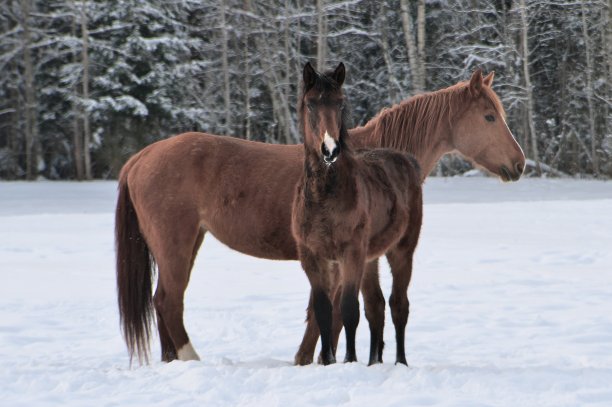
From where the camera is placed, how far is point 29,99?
25.5 metres

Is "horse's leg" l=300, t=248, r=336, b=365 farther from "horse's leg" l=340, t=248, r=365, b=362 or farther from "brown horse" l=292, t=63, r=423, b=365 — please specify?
"horse's leg" l=340, t=248, r=365, b=362

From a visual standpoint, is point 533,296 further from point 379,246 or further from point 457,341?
point 379,246

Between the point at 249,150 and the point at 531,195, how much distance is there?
50.0ft

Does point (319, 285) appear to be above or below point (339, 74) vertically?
below

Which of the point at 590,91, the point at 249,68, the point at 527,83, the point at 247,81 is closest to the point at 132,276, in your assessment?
the point at 527,83

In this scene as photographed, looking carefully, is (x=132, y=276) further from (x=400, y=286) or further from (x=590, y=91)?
(x=590, y=91)

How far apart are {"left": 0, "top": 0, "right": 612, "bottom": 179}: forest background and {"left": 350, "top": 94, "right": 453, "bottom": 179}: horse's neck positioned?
16.8 meters

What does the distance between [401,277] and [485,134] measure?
1.50 meters

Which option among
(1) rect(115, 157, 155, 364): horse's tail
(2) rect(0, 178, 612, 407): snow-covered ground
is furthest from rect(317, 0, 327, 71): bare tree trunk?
(1) rect(115, 157, 155, 364): horse's tail

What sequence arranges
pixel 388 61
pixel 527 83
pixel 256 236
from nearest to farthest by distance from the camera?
pixel 256 236
pixel 527 83
pixel 388 61

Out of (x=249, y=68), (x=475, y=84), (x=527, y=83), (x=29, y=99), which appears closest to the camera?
(x=475, y=84)

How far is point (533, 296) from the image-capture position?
7965 mm

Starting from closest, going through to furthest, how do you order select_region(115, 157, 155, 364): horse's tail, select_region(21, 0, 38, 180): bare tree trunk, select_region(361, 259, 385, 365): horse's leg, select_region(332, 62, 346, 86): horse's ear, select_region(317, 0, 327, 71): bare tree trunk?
select_region(332, 62, 346, 86): horse's ear < select_region(361, 259, 385, 365): horse's leg < select_region(115, 157, 155, 364): horse's tail < select_region(317, 0, 327, 71): bare tree trunk < select_region(21, 0, 38, 180): bare tree trunk

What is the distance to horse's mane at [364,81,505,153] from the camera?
5477mm
